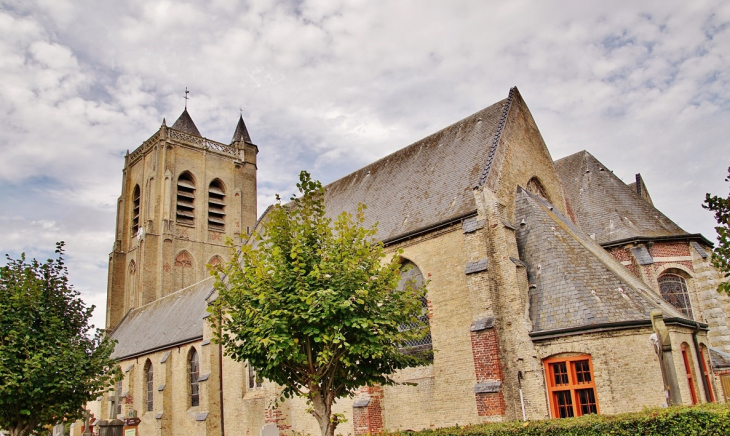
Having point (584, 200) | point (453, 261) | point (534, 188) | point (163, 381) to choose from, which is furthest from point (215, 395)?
point (584, 200)

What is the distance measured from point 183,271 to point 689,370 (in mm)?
31092

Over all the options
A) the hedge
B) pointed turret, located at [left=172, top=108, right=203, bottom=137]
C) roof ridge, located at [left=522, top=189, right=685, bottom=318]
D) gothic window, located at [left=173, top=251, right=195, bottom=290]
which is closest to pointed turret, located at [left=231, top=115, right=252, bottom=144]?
pointed turret, located at [left=172, top=108, right=203, bottom=137]

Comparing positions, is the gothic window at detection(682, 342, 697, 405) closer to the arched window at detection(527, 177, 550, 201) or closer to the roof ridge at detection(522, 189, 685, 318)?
the roof ridge at detection(522, 189, 685, 318)

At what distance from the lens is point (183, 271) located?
38.1 m

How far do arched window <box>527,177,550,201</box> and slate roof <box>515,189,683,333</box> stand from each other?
2822 millimetres

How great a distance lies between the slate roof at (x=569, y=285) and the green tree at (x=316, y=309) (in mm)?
4540

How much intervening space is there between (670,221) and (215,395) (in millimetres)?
19437

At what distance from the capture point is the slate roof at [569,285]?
564 inches

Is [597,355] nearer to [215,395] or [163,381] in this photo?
[215,395]

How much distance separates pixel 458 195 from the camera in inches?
731

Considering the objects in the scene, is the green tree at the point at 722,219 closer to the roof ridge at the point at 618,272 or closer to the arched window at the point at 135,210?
the roof ridge at the point at 618,272

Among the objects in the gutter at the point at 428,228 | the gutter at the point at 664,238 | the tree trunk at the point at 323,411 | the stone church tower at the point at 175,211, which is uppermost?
the stone church tower at the point at 175,211

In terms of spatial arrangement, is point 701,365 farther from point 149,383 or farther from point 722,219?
point 149,383

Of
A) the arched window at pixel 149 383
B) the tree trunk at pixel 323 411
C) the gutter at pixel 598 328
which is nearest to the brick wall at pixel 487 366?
the gutter at pixel 598 328
